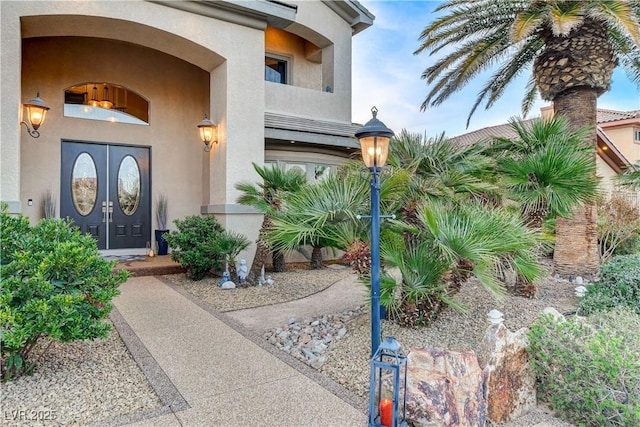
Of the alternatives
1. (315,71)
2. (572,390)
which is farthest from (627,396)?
(315,71)

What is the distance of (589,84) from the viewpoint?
851 cm

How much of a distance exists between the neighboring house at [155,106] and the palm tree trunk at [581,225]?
570 cm

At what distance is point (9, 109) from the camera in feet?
21.5

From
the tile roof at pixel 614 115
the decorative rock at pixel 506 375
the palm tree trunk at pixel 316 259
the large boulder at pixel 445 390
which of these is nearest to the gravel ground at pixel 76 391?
the large boulder at pixel 445 390

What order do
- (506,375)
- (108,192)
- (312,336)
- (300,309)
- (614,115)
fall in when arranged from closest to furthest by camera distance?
1. (506,375)
2. (312,336)
3. (300,309)
4. (108,192)
5. (614,115)

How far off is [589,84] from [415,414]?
8826 millimetres

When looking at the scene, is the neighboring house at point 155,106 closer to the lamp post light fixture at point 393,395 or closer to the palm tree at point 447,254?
the palm tree at point 447,254

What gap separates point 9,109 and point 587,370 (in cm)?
905

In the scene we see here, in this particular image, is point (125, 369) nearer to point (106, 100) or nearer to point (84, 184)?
point (84, 184)

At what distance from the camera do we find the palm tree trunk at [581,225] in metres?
8.77

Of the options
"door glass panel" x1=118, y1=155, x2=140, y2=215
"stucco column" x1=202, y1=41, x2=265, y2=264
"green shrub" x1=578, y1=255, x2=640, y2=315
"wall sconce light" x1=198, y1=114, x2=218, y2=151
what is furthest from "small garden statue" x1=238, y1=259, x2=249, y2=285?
"green shrub" x1=578, y1=255, x2=640, y2=315

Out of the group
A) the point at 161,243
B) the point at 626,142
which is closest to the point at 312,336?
the point at 161,243

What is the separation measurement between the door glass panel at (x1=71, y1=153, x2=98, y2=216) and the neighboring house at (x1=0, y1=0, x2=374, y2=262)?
0.03m

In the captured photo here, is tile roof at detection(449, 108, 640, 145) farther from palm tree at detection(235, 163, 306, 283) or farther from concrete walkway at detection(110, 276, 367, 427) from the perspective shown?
concrete walkway at detection(110, 276, 367, 427)
